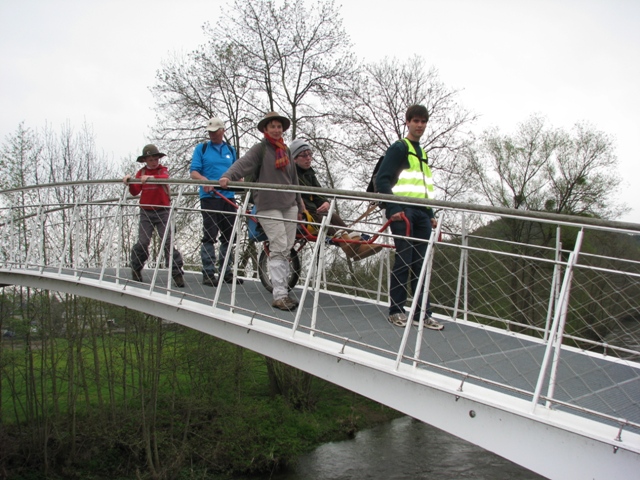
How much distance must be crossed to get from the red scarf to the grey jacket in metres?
0.03

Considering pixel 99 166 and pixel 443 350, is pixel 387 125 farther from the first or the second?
pixel 443 350

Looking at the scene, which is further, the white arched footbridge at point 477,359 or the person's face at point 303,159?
the person's face at point 303,159

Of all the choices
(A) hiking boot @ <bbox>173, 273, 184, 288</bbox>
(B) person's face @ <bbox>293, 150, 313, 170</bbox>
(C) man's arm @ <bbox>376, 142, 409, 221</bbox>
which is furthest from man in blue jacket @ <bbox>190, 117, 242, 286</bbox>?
(C) man's arm @ <bbox>376, 142, 409, 221</bbox>

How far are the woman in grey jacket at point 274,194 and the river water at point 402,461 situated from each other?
351 inches

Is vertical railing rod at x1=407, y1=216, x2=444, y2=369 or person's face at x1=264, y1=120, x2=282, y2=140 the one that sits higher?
person's face at x1=264, y1=120, x2=282, y2=140

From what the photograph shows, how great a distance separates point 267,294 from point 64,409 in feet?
32.7

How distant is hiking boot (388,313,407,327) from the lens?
4.26 meters

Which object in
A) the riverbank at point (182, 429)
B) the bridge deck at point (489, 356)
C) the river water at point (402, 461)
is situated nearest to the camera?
the bridge deck at point (489, 356)

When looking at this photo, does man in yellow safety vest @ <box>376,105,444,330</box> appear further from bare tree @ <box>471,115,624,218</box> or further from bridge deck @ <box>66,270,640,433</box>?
bare tree @ <box>471,115,624,218</box>

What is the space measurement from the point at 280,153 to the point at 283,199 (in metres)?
0.40

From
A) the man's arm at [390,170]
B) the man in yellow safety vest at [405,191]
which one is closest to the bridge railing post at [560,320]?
the man in yellow safety vest at [405,191]

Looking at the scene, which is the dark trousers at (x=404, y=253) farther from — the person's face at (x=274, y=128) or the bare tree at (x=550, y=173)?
the bare tree at (x=550, y=173)

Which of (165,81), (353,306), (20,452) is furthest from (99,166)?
(353,306)

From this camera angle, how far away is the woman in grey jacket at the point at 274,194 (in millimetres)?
4633
